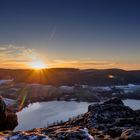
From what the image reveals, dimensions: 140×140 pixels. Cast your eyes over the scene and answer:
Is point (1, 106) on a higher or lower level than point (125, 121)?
higher

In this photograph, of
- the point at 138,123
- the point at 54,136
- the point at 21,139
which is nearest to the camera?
the point at 21,139

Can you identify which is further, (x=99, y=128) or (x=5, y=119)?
(x=99, y=128)

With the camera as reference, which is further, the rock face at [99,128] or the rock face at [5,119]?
the rock face at [5,119]

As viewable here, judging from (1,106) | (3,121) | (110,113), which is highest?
(1,106)

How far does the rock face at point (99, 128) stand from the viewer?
87.0 ft

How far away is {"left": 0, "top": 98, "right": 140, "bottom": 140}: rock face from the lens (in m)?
26.5

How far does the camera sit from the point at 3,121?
42656 millimetres

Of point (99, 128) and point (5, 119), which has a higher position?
point (5, 119)

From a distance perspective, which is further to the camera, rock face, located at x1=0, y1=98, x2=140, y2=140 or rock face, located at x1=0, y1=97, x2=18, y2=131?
rock face, located at x1=0, y1=97, x2=18, y2=131

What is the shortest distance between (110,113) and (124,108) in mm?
10799

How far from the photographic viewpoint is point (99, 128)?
5275 centimetres

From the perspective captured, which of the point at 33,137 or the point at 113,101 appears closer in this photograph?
the point at 33,137

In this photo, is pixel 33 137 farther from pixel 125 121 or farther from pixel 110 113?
pixel 110 113

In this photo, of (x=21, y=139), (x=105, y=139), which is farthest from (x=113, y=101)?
(x=21, y=139)
